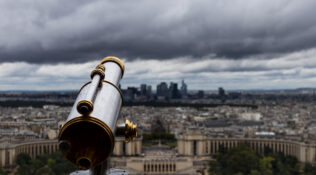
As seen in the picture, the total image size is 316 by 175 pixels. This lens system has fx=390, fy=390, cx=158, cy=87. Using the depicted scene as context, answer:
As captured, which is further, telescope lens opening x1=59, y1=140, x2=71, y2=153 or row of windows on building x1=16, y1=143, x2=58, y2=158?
row of windows on building x1=16, y1=143, x2=58, y2=158

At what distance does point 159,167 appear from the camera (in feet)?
179

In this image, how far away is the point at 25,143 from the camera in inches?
2532

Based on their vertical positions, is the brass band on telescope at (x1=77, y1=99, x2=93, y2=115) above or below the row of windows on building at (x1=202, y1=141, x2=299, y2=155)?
above

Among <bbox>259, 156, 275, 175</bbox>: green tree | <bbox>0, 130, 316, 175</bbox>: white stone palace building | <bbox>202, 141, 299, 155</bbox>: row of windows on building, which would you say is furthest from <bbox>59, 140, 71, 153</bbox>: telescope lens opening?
<bbox>202, 141, 299, 155</bbox>: row of windows on building

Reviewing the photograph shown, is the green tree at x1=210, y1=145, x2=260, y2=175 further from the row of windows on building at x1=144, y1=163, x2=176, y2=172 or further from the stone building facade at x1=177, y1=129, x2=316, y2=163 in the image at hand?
the stone building facade at x1=177, y1=129, x2=316, y2=163

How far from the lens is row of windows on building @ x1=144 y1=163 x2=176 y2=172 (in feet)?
178

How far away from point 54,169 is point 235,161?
71.8ft

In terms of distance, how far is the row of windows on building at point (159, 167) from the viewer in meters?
54.3

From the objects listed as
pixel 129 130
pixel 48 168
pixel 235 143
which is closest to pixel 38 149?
pixel 48 168

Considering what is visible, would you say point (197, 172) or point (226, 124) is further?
point (226, 124)

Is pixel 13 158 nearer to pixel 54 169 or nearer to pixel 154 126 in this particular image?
pixel 54 169

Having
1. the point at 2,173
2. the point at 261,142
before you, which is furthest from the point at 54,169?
the point at 261,142

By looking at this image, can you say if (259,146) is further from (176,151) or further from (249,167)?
(249,167)

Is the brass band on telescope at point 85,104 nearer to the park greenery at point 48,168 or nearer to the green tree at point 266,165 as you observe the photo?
the park greenery at point 48,168
